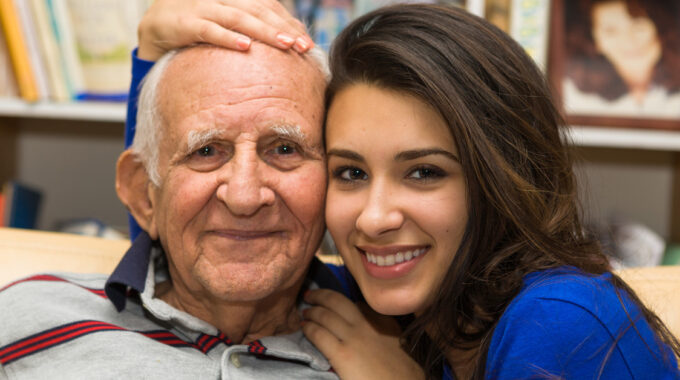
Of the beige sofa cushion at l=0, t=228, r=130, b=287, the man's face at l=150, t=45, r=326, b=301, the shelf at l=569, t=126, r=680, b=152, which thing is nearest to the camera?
the man's face at l=150, t=45, r=326, b=301

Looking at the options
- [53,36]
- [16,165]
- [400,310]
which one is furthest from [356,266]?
[16,165]

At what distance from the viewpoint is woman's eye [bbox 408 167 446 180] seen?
123cm

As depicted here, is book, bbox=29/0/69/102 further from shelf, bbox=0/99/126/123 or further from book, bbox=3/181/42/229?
book, bbox=3/181/42/229

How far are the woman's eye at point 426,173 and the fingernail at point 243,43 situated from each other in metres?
0.40

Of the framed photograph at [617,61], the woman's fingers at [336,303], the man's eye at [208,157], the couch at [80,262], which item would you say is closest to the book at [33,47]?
the couch at [80,262]

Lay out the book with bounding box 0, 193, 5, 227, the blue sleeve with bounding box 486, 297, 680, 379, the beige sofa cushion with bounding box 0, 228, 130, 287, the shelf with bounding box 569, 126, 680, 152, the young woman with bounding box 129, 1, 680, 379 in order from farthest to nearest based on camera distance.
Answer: the book with bounding box 0, 193, 5, 227 → the shelf with bounding box 569, 126, 680, 152 → the beige sofa cushion with bounding box 0, 228, 130, 287 → the young woman with bounding box 129, 1, 680, 379 → the blue sleeve with bounding box 486, 297, 680, 379

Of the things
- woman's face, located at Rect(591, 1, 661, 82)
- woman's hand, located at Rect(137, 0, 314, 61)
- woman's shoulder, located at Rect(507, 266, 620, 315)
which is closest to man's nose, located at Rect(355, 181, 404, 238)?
woman's shoulder, located at Rect(507, 266, 620, 315)

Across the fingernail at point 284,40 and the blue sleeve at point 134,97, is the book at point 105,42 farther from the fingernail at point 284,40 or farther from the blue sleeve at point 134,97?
the fingernail at point 284,40

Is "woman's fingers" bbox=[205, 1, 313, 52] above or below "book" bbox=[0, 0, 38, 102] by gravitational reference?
above

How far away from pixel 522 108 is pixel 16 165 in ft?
6.62

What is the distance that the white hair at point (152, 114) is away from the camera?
1374 millimetres

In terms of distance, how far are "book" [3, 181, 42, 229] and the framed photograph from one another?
5.50 feet

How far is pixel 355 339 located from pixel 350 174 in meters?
0.34

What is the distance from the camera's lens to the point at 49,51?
209 cm
